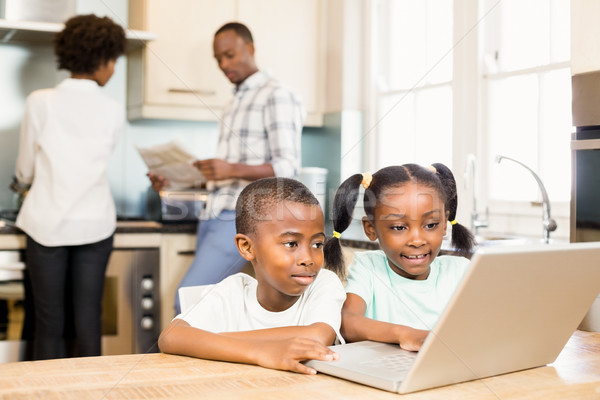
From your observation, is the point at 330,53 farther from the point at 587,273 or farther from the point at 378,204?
the point at 587,273

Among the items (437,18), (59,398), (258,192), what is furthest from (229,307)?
(437,18)

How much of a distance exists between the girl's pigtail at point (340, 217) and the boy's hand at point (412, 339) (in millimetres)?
350

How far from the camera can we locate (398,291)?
3.59 ft

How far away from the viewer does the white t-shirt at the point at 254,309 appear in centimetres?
94

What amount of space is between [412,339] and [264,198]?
34 centimetres

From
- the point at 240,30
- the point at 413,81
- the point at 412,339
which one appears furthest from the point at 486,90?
the point at 412,339

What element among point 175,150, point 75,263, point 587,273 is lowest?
point 75,263

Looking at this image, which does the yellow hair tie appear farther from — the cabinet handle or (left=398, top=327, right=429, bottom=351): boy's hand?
the cabinet handle

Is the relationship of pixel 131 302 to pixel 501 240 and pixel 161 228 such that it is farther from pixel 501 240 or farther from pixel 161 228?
pixel 501 240

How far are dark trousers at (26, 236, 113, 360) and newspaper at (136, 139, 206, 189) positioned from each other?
383 millimetres

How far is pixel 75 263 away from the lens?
2055mm

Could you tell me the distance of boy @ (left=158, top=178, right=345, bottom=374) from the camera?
0.94m

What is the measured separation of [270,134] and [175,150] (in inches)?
17.2

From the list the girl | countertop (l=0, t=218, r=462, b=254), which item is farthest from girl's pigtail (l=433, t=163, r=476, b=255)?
countertop (l=0, t=218, r=462, b=254)
